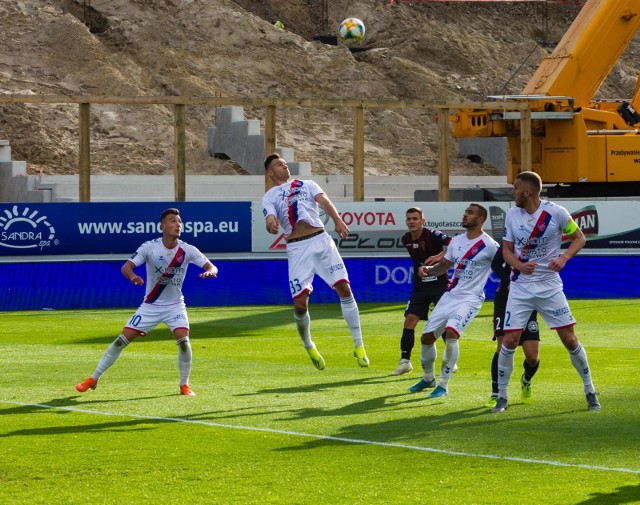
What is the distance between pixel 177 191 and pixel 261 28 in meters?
24.3

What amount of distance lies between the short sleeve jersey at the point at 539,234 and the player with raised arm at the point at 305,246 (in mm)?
3159

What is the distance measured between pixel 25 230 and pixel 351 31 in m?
26.2

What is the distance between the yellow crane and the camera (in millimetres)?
32781

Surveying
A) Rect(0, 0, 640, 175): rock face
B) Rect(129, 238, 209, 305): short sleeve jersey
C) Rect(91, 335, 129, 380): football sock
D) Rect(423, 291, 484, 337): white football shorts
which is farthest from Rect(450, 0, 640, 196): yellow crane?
Rect(91, 335, 129, 380): football sock

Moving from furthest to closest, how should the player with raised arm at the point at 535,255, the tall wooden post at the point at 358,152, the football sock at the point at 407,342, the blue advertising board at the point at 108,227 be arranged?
the tall wooden post at the point at 358,152 → the blue advertising board at the point at 108,227 → the football sock at the point at 407,342 → the player with raised arm at the point at 535,255

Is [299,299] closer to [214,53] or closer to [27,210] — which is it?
[27,210]

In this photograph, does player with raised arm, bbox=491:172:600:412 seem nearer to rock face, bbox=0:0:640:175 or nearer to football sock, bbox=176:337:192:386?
football sock, bbox=176:337:192:386

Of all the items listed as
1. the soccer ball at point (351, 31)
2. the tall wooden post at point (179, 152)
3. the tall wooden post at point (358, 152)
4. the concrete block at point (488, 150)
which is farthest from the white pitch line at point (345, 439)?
the soccer ball at point (351, 31)

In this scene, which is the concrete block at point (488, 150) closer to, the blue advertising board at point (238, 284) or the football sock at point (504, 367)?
the blue advertising board at point (238, 284)

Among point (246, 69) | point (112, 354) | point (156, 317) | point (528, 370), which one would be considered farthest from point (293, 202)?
point (246, 69)

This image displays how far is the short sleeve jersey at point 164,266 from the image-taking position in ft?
45.2

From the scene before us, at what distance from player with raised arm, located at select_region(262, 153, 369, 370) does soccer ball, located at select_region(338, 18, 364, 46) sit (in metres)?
35.7

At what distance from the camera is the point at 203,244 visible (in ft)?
88.9

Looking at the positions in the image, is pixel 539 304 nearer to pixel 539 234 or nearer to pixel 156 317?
pixel 539 234
